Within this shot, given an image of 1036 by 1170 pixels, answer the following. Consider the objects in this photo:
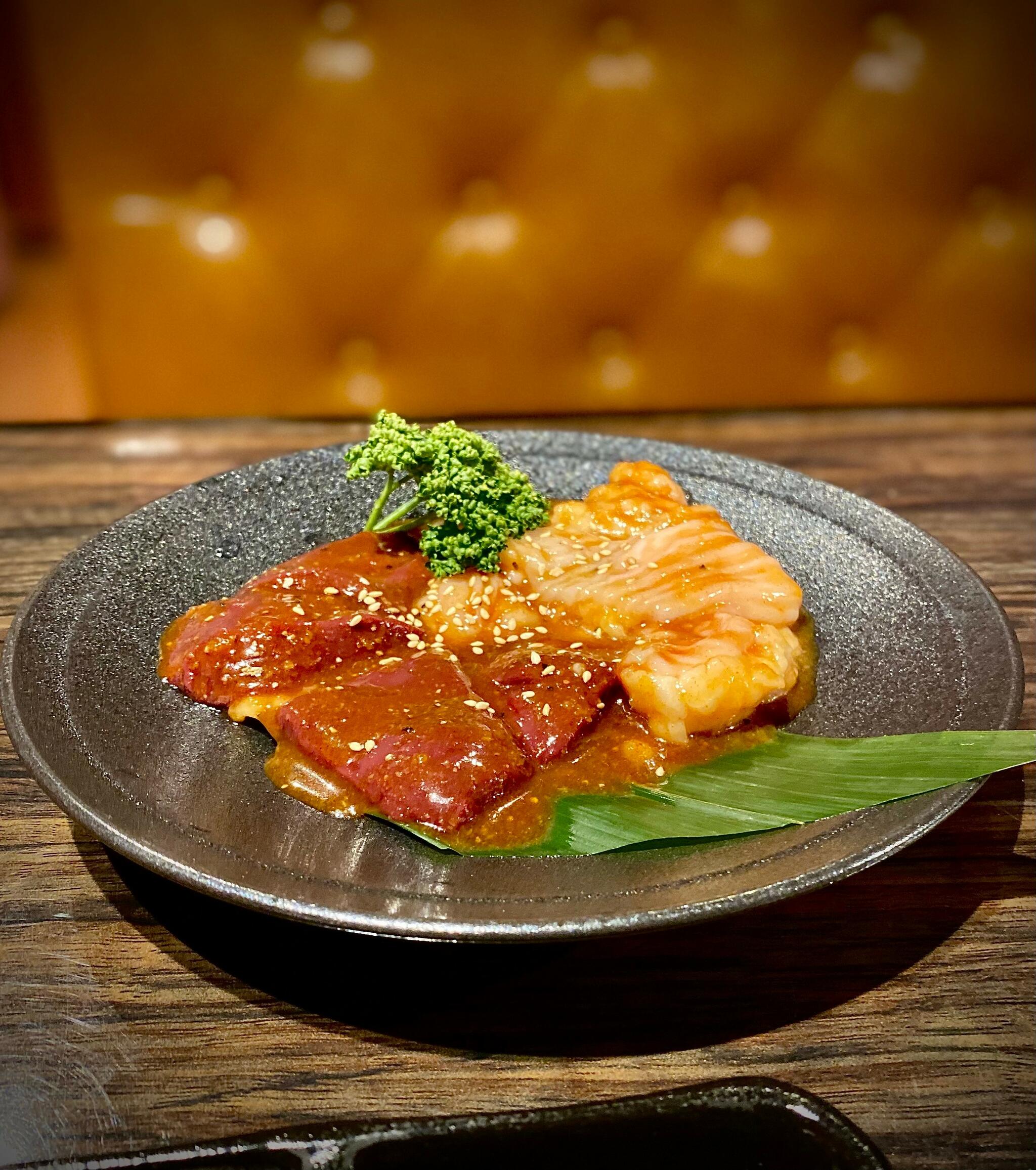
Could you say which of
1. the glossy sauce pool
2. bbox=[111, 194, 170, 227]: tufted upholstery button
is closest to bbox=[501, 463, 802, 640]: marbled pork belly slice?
the glossy sauce pool

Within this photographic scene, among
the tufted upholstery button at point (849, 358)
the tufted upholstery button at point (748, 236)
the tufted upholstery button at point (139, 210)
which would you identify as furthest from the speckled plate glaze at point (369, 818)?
the tufted upholstery button at point (849, 358)

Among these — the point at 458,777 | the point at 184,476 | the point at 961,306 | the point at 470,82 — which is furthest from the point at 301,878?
the point at 961,306

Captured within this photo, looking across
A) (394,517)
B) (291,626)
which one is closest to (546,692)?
(291,626)

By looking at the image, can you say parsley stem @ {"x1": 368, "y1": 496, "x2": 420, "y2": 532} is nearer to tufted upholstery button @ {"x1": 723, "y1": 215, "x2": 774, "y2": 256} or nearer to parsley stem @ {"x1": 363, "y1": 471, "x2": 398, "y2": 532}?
parsley stem @ {"x1": 363, "y1": 471, "x2": 398, "y2": 532}

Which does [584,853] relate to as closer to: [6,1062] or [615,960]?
[615,960]

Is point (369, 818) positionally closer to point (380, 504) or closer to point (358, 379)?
point (380, 504)

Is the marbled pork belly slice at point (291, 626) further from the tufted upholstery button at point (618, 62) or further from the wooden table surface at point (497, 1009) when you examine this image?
the tufted upholstery button at point (618, 62)
